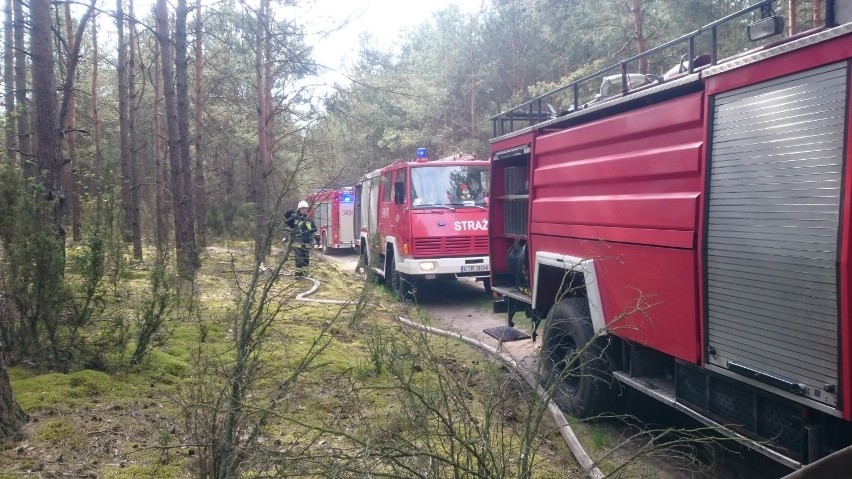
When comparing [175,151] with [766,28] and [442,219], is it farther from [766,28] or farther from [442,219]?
[766,28]

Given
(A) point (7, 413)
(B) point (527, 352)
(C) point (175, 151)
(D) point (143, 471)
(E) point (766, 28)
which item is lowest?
(B) point (527, 352)

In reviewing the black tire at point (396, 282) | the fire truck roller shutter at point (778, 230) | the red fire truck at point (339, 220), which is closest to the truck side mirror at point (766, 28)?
the fire truck roller shutter at point (778, 230)

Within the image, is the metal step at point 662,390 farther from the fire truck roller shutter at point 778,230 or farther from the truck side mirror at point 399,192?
the truck side mirror at point 399,192

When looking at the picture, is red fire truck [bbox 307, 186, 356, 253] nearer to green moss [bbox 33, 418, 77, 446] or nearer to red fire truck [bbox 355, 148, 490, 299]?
red fire truck [bbox 355, 148, 490, 299]

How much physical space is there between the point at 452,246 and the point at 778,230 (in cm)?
872

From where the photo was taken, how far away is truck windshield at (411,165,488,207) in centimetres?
1202

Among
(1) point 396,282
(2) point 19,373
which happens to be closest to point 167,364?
(2) point 19,373

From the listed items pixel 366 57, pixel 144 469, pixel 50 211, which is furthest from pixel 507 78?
pixel 144 469

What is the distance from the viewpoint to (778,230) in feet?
10.9

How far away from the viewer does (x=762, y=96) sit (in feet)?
11.5

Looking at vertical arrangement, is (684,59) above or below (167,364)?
above

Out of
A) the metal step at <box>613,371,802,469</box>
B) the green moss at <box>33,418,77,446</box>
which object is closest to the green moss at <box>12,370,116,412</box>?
the green moss at <box>33,418,77,446</box>

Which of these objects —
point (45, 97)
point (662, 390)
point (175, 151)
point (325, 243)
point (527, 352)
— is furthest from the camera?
point (325, 243)

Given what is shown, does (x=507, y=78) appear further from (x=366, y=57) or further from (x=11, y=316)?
(x=11, y=316)
